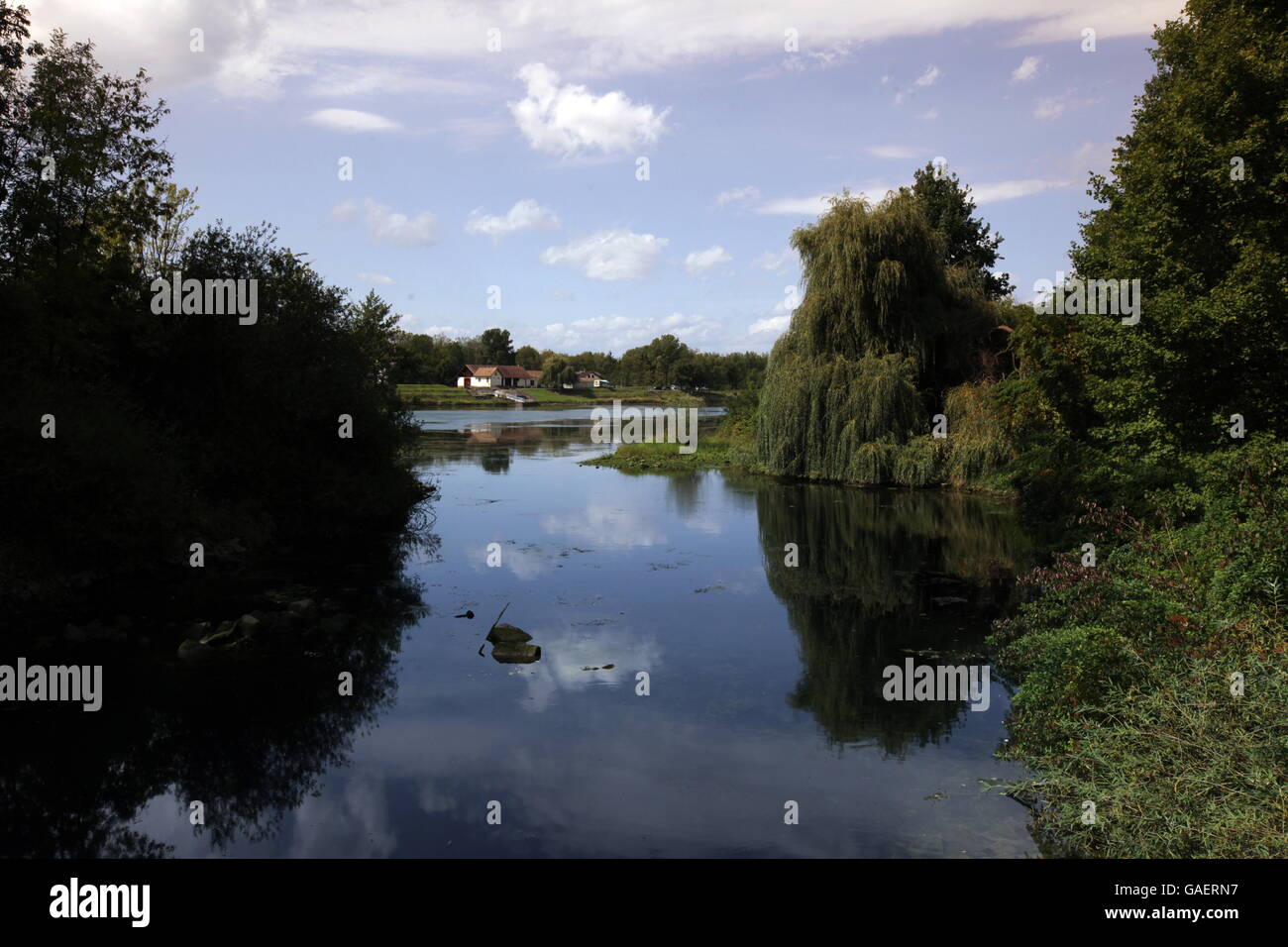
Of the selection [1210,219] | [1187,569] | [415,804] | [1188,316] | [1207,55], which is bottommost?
[415,804]

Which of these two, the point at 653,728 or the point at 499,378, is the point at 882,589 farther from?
the point at 499,378

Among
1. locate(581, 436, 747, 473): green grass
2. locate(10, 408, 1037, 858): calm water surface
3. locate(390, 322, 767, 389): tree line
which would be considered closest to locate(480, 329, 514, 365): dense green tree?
locate(390, 322, 767, 389): tree line

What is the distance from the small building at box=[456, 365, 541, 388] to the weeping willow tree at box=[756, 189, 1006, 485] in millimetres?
102025

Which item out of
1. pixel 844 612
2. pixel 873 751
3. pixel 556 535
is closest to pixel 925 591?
pixel 844 612

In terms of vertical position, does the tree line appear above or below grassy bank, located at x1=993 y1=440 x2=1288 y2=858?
above

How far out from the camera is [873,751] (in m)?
9.92

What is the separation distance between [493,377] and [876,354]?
11046 centimetres

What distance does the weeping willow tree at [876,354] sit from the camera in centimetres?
3120

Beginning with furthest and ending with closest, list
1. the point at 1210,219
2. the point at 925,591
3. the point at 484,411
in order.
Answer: the point at 484,411, the point at 925,591, the point at 1210,219

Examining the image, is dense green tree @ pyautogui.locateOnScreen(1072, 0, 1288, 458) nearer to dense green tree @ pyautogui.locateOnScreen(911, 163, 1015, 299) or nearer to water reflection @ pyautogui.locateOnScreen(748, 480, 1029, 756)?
water reflection @ pyautogui.locateOnScreen(748, 480, 1029, 756)

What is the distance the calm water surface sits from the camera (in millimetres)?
8164

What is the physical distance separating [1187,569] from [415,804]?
9435mm

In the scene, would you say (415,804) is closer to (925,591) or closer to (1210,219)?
(925,591)

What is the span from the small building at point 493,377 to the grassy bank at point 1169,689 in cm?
12257
